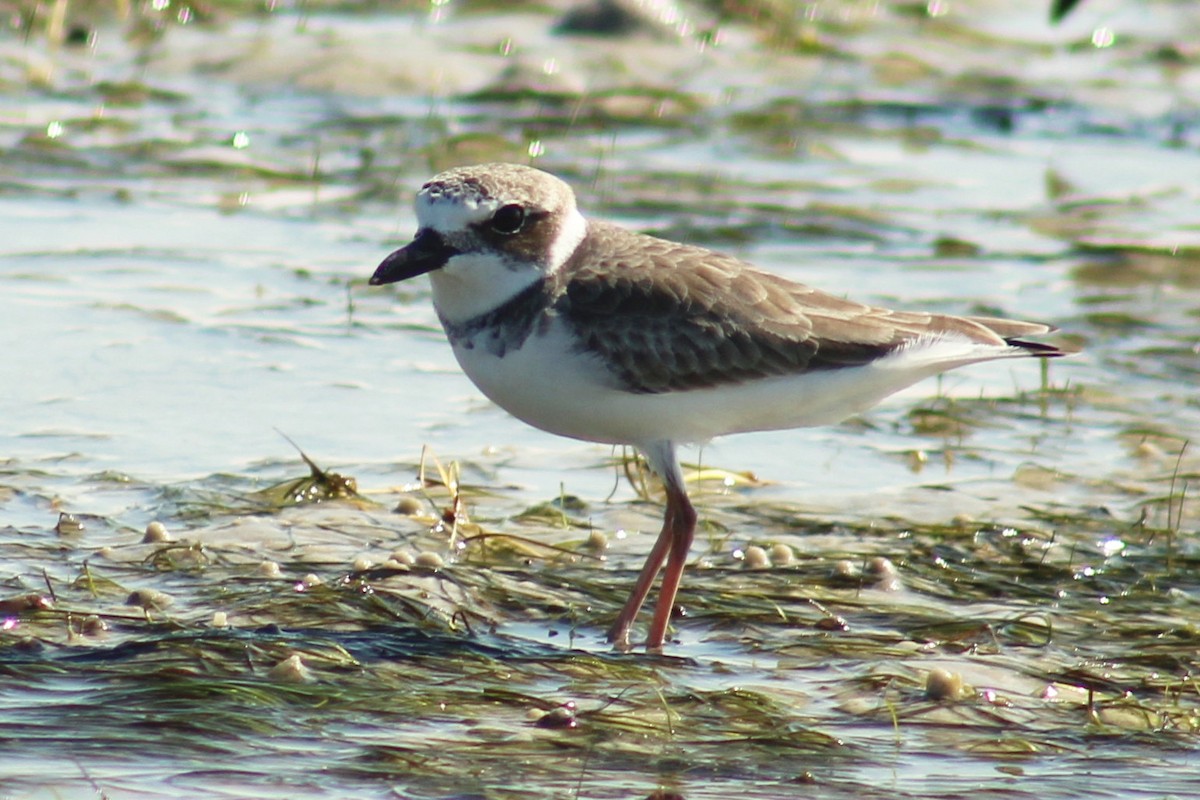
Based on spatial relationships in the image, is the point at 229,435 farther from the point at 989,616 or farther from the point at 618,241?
the point at 989,616

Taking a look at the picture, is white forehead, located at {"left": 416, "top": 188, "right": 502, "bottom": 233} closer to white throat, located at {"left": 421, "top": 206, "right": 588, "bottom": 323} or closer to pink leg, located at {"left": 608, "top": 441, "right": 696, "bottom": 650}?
white throat, located at {"left": 421, "top": 206, "right": 588, "bottom": 323}

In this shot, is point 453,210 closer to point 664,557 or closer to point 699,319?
point 699,319

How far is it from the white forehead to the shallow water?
1.13m

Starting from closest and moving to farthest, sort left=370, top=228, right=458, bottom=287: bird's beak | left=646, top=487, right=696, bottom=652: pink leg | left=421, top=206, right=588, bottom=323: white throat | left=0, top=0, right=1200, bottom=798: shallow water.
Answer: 1. left=0, top=0, right=1200, bottom=798: shallow water
2. left=370, top=228, right=458, bottom=287: bird's beak
3. left=421, top=206, right=588, bottom=323: white throat
4. left=646, top=487, right=696, bottom=652: pink leg

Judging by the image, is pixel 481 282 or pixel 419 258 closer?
pixel 419 258

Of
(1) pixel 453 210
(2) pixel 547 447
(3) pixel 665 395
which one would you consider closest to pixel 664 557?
(3) pixel 665 395

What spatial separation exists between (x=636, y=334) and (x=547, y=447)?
2.21 meters

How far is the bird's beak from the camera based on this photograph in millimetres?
5520

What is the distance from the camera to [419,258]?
218 inches

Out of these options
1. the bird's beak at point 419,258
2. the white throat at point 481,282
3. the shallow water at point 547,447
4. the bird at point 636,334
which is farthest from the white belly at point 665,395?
the shallow water at point 547,447

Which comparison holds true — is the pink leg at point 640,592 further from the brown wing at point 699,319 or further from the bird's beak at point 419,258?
the bird's beak at point 419,258

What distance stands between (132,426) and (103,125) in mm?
5543

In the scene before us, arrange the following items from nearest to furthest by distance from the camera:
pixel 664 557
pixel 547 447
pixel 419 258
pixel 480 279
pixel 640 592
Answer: pixel 419 258 → pixel 480 279 → pixel 640 592 → pixel 664 557 → pixel 547 447

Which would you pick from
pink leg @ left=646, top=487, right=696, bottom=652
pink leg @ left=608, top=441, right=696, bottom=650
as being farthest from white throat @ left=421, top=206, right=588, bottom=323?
pink leg @ left=646, top=487, right=696, bottom=652
